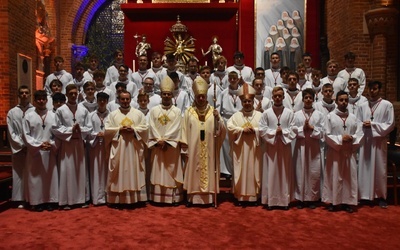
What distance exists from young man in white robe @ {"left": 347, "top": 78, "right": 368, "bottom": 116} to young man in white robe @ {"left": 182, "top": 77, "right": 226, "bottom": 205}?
2.20m

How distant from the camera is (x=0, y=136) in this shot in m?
8.99

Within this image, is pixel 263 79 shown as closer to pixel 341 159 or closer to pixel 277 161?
pixel 277 161

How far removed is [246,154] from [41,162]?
3.13 meters

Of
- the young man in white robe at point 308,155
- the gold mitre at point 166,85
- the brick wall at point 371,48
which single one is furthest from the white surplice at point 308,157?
the brick wall at point 371,48

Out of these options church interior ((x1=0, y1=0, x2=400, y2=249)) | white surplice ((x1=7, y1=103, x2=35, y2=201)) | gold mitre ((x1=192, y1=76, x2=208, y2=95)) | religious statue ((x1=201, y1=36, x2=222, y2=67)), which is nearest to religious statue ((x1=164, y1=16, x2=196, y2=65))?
church interior ((x1=0, y1=0, x2=400, y2=249))

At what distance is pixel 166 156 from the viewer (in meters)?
6.48

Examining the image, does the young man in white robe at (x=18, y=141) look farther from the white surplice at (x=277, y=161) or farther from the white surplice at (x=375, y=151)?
Result: the white surplice at (x=375, y=151)

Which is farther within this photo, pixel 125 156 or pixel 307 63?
pixel 307 63

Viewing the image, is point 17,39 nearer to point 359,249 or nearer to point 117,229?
point 117,229

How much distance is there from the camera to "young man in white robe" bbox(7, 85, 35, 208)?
20.6 feet

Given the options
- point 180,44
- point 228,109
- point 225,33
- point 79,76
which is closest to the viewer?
point 228,109

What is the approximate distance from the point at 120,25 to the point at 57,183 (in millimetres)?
13616

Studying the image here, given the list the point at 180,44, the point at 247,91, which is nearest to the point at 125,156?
the point at 247,91

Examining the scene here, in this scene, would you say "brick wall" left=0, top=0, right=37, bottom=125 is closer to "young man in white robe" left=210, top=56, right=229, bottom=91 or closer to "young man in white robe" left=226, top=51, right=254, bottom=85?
"young man in white robe" left=210, top=56, right=229, bottom=91
